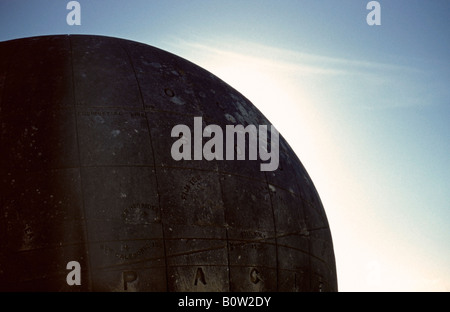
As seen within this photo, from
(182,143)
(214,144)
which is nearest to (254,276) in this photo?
(214,144)

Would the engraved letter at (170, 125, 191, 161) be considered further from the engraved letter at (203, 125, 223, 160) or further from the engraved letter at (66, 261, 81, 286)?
the engraved letter at (66, 261, 81, 286)

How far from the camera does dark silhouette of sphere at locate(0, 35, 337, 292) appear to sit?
550cm

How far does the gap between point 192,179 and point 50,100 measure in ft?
6.60

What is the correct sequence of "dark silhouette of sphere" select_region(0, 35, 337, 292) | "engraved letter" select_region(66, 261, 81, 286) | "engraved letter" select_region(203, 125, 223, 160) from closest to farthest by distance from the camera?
1. "engraved letter" select_region(66, 261, 81, 286)
2. "dark silhouette of sphere" select_region(0, 35, 337, 292)
3. "engraved letter" select_region(203, 125, 223, 160)

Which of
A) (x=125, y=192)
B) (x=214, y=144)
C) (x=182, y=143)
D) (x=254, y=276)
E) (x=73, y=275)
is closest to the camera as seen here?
(x=73, y=275)

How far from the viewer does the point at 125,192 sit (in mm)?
5695

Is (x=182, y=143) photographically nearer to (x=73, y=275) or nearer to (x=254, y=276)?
(x=254, y=276)

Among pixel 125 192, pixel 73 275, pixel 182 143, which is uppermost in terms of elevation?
pixel 182 143

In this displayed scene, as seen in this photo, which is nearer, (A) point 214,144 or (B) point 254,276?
(B) point 254,276

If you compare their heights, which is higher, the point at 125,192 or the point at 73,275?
the point at 125,192

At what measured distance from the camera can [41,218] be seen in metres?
5.52

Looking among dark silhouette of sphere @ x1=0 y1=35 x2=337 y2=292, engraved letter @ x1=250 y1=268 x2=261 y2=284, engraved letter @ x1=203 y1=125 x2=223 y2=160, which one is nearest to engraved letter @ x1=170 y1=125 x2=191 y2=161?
dark silhouette of sphere @ x1=0 y1=35 x2=337 y2=292

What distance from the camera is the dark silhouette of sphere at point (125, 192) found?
18.0 ft
